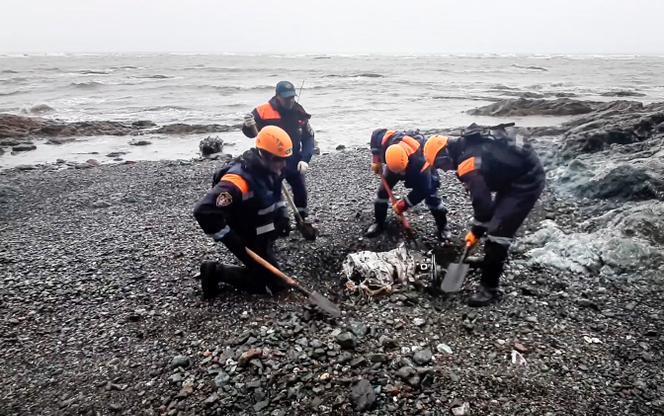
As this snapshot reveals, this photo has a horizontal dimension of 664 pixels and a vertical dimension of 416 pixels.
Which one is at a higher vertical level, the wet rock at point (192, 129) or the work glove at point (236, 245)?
the work glove at point (236, 245)

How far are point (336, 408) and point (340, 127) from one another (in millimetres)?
17028

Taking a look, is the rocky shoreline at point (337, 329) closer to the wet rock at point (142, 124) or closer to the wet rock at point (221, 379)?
the wet rock at point (221, 379)

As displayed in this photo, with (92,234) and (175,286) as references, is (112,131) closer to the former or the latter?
(92,234)

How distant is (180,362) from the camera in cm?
444

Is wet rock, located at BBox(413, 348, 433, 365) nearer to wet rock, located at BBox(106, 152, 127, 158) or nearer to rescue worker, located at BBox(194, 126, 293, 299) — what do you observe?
rescue worker, located at BBox(194, 126, 293, 299)

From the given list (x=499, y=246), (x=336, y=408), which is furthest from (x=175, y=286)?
(x=499, y=246)

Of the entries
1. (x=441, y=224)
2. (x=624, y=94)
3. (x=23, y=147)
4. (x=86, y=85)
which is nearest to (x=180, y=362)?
(x=441, y=224)

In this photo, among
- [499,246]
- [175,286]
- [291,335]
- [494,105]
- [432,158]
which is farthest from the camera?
[494,105]

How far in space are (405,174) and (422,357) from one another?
3.11 meters

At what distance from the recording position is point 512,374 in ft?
13.4

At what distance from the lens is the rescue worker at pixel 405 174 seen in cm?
611

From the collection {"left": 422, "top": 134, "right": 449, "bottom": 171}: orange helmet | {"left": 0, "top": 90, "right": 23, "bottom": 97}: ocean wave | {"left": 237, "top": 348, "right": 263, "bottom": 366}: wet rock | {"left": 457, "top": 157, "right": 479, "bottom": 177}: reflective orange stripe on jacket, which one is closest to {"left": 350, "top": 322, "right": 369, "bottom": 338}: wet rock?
{"left": 237, "top": 348, "right": 263, "bottom": 366}: wet rock

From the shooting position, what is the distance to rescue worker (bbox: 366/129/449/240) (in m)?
6.11

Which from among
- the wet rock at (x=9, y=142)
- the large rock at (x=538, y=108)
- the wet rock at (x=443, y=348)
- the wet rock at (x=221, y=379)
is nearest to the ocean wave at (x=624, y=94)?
the large rock at (x=538, y=108)
